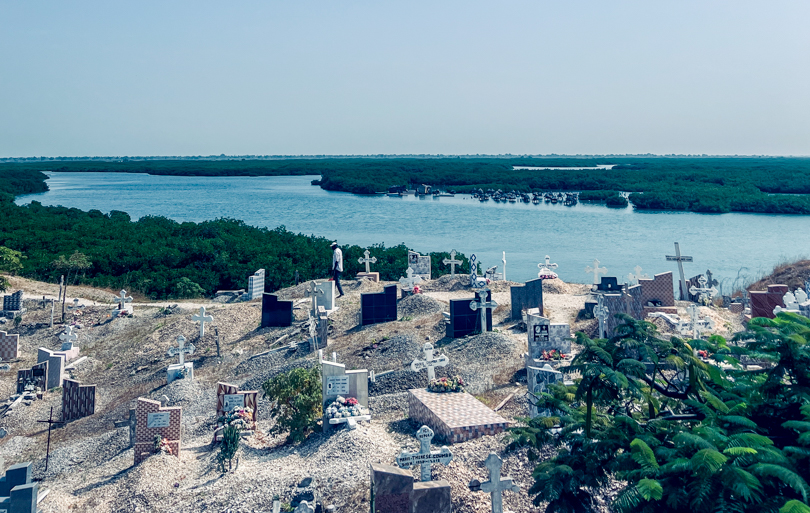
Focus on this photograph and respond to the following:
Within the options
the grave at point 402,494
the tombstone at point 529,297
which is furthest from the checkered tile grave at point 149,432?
the tombstone at point 529,297

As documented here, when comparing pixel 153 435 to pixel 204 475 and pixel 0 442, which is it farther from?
pixel 0 442

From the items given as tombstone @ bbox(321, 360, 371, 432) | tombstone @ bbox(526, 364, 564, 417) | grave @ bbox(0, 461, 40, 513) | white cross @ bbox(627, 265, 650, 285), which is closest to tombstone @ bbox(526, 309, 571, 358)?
tombstone @ bbox(526, 364, 564, 417)

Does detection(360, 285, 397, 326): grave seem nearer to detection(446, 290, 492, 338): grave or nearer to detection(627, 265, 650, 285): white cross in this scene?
detection(446, 290, 492, 338): grave

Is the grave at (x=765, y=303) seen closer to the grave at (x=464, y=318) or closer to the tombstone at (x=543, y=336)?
the tombstone at (x=543, y=336)

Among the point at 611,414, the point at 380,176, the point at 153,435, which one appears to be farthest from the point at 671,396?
the point at 380,176

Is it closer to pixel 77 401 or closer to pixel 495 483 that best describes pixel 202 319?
pixel 77 401
